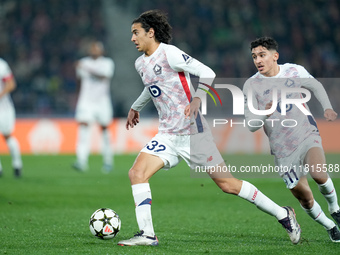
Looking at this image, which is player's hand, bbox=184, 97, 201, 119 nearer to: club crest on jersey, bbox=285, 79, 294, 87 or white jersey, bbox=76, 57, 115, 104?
club crest on jersey, bbox=285, 79, 294, 87

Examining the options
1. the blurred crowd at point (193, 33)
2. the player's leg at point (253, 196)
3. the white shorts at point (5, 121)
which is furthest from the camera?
the blurred crowd at point (193, 33)

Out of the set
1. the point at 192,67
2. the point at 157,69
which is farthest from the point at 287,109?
the point at 157,69

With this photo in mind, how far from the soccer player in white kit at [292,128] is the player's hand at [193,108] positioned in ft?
2.52

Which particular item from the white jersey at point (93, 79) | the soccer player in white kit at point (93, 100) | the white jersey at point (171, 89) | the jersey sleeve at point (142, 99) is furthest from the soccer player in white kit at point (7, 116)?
the white jersey at point (171, 89)

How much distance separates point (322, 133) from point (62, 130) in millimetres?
7178

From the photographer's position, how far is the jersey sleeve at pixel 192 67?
18.0 ft

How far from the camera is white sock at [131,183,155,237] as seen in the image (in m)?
5.51

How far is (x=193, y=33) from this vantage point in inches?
853

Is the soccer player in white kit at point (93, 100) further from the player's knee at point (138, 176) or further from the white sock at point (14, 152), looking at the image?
the player's knee at point (138, 176)

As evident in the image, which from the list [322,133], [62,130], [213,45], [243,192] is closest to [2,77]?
[62,130]

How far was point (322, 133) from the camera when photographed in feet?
53.8

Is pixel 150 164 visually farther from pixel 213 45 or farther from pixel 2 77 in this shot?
pixel 213 45

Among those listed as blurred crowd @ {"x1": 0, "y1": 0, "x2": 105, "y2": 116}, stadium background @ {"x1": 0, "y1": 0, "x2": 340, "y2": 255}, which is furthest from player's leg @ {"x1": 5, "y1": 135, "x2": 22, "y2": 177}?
blurred crowd @ {"x1": 0, "y1": 0, "x2": 105, "y2": 116}

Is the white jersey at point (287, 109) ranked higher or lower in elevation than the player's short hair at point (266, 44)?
lower
